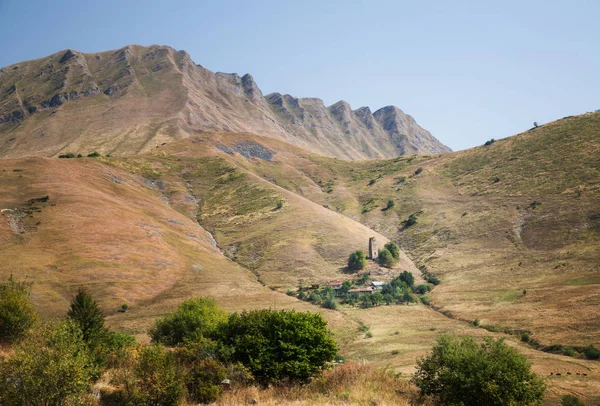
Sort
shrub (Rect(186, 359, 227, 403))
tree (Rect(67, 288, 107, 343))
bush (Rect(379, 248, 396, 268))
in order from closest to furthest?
shrub (Rect(186, 359, 227, 403)), tree (Rect(67, 288, 107, 343)), bush (Rect(379, 248, 396, 268))

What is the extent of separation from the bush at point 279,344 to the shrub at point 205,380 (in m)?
2.17

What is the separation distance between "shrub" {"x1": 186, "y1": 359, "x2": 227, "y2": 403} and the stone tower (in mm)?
87688

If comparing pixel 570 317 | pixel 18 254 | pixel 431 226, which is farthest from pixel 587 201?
pixel 18 254

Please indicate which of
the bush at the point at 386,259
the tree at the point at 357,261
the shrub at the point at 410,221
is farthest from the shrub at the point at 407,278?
the shrub at the point at 410,221

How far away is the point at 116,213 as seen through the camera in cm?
10488

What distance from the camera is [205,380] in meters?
19.8

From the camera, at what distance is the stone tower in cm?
10525

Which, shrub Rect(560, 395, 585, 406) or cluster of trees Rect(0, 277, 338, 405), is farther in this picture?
shrub Rect(560, 395, 585, 406)

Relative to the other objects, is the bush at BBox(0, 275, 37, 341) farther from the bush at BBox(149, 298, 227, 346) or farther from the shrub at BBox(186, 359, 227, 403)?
the bush at BBox(149, 298, 227, 346)

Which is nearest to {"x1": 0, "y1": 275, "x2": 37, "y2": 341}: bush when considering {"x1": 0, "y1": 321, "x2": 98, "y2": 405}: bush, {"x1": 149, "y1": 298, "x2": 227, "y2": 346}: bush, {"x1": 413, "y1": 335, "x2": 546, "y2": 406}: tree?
{"x1": 0, "y1": 321, "x2": 98, "y2": 405}: bush

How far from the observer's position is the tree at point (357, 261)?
324 feet

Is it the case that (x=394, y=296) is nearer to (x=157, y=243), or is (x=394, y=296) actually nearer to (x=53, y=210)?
(x=157, y=243)

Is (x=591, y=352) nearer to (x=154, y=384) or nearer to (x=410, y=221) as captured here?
(x=154, y=384)

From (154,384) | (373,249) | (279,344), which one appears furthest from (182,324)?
(373,249)
